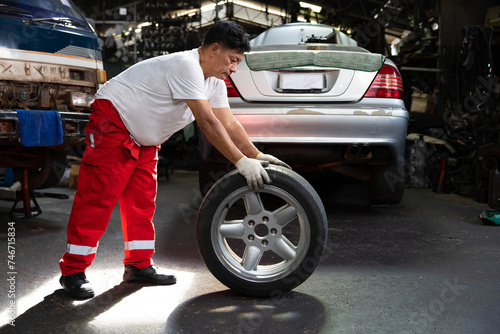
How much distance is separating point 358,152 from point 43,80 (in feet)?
8.68

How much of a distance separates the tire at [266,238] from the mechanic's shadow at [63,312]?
19.6 inches

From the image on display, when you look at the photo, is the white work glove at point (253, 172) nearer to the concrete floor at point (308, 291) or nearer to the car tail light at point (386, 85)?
the concrete floor at point (308, 291)

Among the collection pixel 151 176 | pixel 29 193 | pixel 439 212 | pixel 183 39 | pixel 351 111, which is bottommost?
pixel 439 212

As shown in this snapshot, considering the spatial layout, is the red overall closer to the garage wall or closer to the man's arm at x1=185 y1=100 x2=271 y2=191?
the man's arm at x1=185 y1=100 x2=271 y2=191

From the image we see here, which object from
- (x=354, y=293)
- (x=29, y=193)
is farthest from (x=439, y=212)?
(x=29, y=193)

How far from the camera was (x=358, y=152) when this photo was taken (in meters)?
3.51

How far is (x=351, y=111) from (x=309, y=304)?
69.2 inches

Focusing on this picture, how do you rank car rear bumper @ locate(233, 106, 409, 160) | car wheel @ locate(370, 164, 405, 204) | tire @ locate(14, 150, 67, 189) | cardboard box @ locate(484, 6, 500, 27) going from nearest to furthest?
car rear bumper @ locate(233, 106, 409, 160) < car wheel @ locate(370, 164, 405, 204) < tire @ locate(14, 150, 67, 189) < cardboard box @ locate(484, 6, 500, 27)

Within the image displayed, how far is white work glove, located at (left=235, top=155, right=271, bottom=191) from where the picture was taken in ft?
7.28

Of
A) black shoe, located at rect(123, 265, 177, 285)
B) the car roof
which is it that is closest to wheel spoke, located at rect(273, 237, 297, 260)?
black shoe, located at rect(123, 265, 177, 285)

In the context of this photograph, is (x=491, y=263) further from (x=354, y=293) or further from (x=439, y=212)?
(x=439, y=212)

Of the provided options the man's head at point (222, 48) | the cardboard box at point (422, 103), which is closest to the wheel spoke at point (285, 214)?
the man's head at point (222, 48)

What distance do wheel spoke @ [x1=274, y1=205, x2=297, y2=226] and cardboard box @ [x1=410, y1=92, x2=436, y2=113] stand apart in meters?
7.01

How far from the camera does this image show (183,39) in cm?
1573
